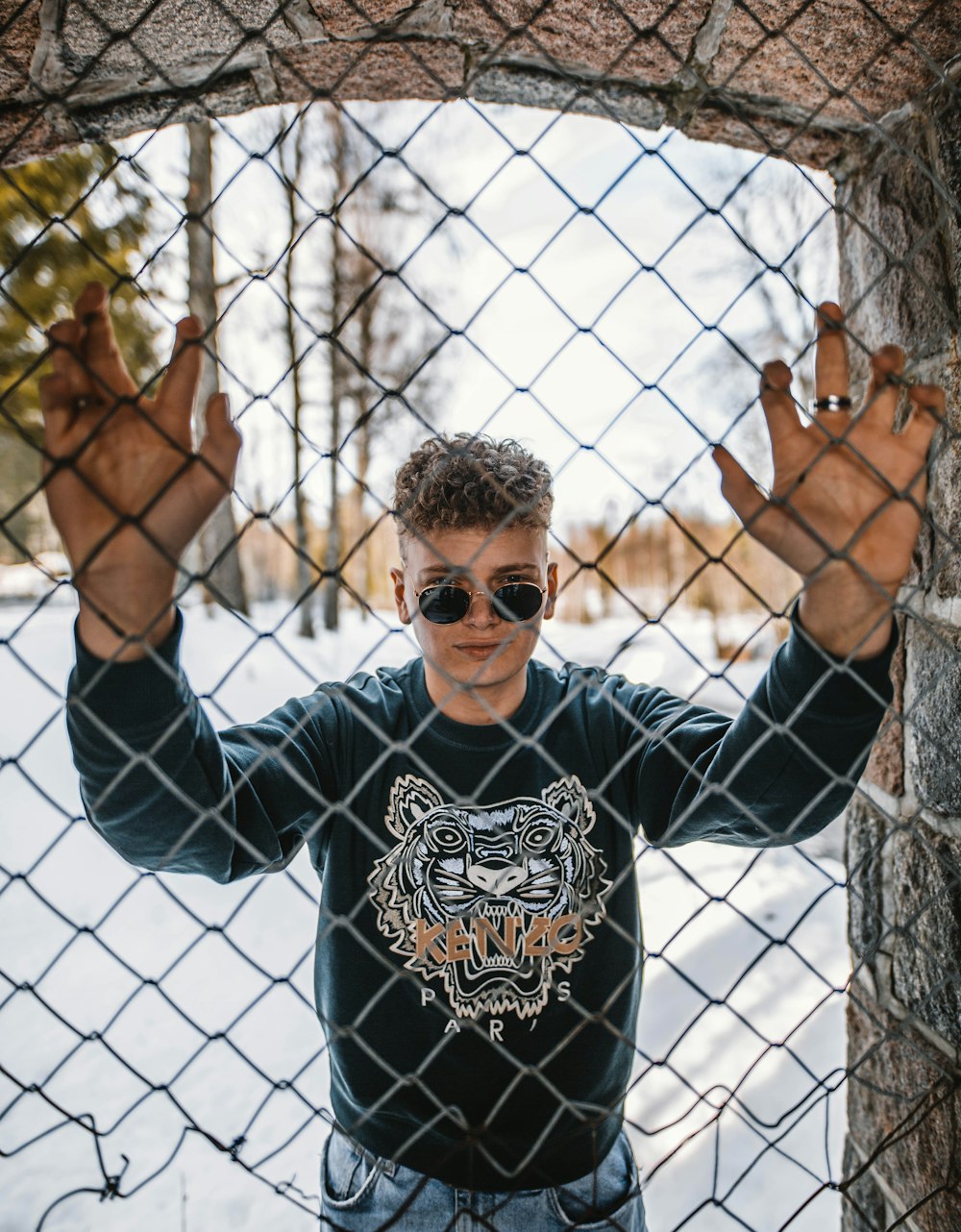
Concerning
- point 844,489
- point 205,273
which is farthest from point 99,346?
point 205,273

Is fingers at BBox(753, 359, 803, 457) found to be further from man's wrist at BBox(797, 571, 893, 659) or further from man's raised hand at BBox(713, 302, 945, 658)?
man's wrist at BBox(797, 571, 893, 659)

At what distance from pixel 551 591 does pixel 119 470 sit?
0.81 m

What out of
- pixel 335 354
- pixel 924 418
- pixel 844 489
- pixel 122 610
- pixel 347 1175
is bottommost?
pixel 347 1175

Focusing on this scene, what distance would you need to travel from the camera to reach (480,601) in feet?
4.15

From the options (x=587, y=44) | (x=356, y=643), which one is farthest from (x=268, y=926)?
(x=356, y=643)

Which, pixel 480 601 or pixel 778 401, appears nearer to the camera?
pixel 778 401

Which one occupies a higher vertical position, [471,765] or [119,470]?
[471,765]

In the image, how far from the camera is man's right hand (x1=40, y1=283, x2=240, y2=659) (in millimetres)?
857

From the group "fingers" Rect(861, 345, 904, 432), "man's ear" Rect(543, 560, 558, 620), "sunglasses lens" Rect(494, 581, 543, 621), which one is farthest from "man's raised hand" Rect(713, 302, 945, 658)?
"man's ear" Rect(543, 560, 558, 620)

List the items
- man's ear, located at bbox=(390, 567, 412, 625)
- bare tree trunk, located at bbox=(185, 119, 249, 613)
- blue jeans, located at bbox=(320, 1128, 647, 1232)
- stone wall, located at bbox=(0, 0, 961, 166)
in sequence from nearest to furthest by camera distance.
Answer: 1. stone wall, located at bbox=(0, 0, 961, 166)
2. blue jeans, located at bbox=(320, 1128, 647, 1232)
3. man's ear, located at bbox=(390, 567, 412, 625)
4. bare tree trunk, located at bbox=(185, 119, 249, 613)

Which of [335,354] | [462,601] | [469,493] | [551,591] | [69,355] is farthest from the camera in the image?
[335,354]

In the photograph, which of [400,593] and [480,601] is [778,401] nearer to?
[480,601]

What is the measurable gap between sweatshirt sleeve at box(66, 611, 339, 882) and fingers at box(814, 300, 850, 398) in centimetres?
76

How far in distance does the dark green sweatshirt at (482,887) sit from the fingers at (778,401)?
1.13 feet
